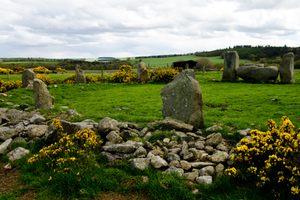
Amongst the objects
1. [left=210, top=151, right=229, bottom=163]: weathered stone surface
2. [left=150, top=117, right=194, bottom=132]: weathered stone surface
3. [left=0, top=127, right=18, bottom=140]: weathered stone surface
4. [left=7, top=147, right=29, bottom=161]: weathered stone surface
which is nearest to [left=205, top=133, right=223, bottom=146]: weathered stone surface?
[left=210, top=151, right=229, bottom=163]: weathered stone surface

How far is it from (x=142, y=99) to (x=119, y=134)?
12.9 meters

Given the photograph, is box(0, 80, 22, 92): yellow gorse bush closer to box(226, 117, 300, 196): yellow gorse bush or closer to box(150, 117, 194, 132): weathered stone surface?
box(150, 117, 194, 132): weathered stone surface

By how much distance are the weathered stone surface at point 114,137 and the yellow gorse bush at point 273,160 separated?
3.68m

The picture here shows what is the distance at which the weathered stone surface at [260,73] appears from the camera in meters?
35.6

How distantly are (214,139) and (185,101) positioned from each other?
2.80m

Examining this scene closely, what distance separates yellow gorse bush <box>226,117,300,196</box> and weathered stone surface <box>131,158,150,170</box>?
2193mm

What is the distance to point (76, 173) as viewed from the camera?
10.2 m

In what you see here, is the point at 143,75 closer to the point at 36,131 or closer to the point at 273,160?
the point at 36,131

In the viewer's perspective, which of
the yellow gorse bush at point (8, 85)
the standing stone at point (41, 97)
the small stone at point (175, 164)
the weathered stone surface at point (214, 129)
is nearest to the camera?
the small stone at point (175, 164)

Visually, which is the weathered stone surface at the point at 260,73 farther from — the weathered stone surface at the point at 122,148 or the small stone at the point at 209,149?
the weathered stone surface at the point at 122,148

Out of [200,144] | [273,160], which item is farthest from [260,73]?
[273,160]

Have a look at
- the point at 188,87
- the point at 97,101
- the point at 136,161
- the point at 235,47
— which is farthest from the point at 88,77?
the point at 235,47

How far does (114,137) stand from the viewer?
12367mm

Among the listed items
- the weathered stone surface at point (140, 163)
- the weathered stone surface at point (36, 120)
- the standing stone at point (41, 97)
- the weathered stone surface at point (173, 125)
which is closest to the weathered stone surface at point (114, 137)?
the weathered stone surface at point (140, 163)
